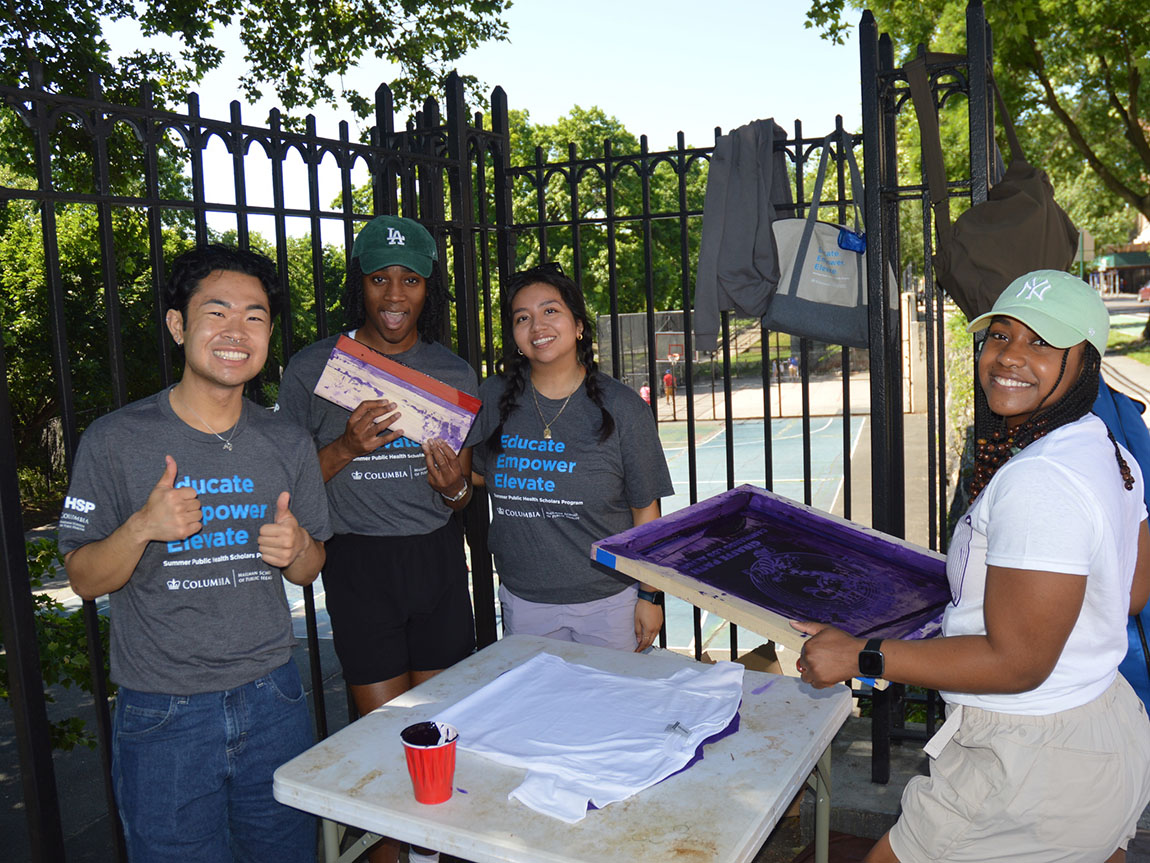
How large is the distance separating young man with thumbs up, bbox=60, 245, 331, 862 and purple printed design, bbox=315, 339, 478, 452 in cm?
54

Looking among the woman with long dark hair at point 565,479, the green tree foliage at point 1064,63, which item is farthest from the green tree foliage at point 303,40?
the woman with long dark hair at point 565,479

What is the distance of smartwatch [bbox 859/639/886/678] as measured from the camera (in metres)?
2.06

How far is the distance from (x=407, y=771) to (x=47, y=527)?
17.1 m

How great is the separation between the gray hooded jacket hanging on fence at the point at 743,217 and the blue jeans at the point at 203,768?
251 cm

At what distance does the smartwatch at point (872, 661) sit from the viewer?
2.06 m

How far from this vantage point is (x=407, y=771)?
86.3 inches

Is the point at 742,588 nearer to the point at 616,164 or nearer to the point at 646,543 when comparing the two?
the point at 646,543

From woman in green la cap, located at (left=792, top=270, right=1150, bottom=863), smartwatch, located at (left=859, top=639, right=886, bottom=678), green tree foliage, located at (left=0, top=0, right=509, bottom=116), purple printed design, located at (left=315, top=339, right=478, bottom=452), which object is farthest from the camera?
green tree foliage, located at (left=0, top=0, right=509, bottom=116)

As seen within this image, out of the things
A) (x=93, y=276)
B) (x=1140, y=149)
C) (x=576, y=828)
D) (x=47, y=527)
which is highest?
(x=1140, y=149)

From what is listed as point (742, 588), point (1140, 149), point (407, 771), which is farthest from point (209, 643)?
point (1140, 149)

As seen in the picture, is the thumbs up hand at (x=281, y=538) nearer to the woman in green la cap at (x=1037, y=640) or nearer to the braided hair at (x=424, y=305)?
the braided hair at (x=424, y=305)

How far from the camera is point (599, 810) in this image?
1.96 metres

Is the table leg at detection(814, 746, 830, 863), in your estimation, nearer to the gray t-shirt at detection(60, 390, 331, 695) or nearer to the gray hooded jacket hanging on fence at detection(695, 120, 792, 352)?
the gray t-shirt at detection(60, 390, 331, 695)

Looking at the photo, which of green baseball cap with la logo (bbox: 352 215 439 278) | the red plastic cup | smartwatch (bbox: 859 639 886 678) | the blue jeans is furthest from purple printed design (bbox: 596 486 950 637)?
green baseball cap with la logo (bbox: 352 215 439 278)
